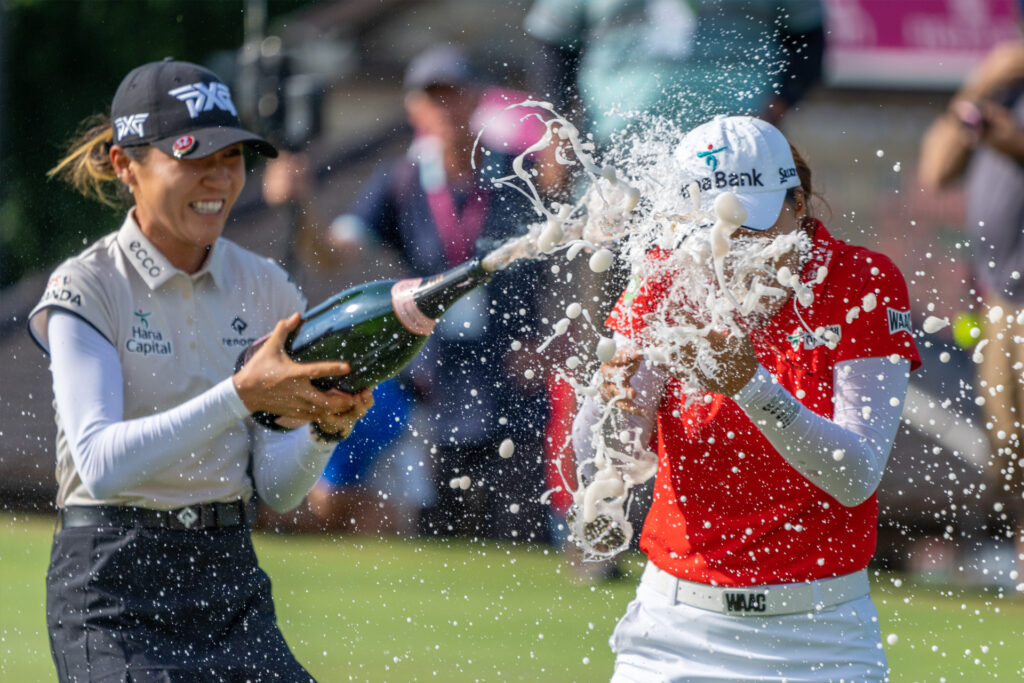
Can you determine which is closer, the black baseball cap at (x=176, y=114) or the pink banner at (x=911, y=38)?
the black baseball cap at (x=176, y=114)

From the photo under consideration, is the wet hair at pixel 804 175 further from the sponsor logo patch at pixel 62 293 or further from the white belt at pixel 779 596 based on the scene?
the sponsor logo patch at pixel 62 293

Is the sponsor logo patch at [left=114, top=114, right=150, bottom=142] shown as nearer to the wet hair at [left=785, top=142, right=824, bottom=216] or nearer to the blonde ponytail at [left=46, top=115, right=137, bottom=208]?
the blonde ponytail at [left=46, top=115, right=137, bottom=208]

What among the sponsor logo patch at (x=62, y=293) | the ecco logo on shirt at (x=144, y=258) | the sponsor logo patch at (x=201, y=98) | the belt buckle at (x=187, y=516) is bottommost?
the belt buckle at (x=187, y=516)

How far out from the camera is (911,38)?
10.2 metres

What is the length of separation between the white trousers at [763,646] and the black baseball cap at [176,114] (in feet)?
5.01

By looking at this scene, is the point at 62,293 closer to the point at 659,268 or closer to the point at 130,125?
the point at 130,125

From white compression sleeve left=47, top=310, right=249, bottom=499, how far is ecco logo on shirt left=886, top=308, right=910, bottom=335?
4.48 ft

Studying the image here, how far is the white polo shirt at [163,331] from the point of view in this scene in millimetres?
3264

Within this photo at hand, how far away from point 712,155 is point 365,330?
860 millimetres

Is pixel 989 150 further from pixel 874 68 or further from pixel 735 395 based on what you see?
pixel 735 395

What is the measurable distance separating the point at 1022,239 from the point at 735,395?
4.56 meters

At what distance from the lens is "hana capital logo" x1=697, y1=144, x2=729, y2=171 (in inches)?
116

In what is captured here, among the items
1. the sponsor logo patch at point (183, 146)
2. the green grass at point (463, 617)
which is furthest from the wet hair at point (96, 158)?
the green grass at point (463, 617)

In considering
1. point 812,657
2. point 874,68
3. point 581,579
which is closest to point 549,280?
point 581,579
